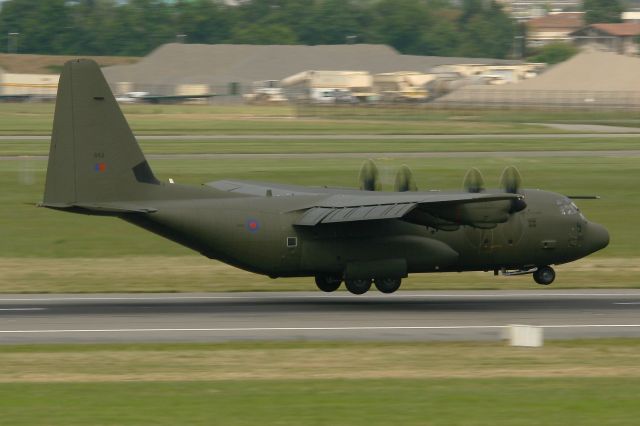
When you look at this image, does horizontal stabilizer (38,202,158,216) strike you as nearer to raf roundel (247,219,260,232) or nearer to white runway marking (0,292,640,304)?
raf roundel (247,219,260,232)

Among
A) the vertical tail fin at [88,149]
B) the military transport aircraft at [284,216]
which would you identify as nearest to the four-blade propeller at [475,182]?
the military transport aircraft at [284,216]

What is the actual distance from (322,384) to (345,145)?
65.2 m

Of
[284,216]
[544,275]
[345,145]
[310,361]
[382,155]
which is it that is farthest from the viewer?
[345,145]

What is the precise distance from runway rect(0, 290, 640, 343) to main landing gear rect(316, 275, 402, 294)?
292mm

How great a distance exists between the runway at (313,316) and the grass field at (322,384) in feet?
5.06

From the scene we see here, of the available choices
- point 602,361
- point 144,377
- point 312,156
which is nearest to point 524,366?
point 602,361

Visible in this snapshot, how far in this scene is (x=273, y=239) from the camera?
107ft

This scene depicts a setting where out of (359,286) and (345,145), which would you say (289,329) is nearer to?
(359,286)

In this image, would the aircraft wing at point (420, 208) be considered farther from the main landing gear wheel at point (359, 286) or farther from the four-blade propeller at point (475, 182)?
the main landing gear wheel at point (359, 286)

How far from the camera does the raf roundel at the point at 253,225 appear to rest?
107 feet

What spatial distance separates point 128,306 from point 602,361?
1409 cm

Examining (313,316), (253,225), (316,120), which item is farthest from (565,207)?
(316,120)

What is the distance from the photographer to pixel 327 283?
3519cm

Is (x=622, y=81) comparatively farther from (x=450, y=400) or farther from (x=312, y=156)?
(x=450, y=400)
